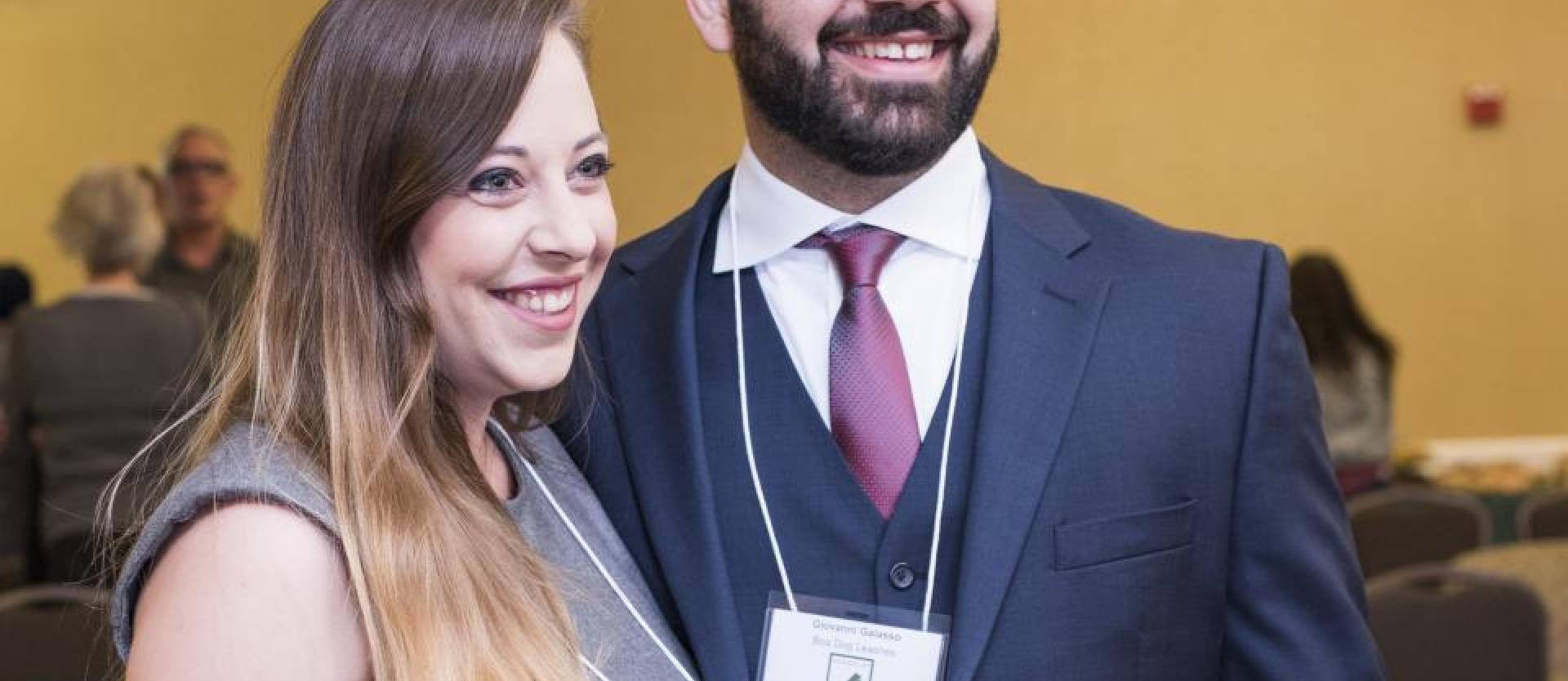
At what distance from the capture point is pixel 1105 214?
1985 millimetres

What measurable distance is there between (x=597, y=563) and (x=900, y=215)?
450 mm

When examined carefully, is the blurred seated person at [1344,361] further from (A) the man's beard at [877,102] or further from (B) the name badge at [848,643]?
(B) the name badge at [848,643]

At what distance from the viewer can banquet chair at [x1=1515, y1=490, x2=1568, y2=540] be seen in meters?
5.45

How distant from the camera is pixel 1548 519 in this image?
5.45m

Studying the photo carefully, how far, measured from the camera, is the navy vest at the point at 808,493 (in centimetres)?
183

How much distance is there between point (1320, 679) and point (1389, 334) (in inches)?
277

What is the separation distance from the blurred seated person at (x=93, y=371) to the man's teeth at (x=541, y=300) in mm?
2898

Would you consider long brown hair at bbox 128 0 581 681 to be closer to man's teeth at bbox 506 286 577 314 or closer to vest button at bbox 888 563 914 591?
man's teeth at bbox 506 286 577 314

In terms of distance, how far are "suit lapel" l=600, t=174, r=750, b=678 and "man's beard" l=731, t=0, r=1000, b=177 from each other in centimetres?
17

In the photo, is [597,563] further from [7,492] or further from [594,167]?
[7,492]

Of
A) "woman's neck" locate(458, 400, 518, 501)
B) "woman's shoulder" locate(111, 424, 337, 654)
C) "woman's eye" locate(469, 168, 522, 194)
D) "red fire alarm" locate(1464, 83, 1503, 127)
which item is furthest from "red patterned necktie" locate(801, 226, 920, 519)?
"red fire alarm" locate(1464, 83, 1503, 127)

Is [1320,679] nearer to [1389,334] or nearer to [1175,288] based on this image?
[1175,288]

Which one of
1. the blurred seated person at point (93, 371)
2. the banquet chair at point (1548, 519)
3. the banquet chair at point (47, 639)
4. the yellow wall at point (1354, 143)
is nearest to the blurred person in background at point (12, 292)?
the yellow wall at point (1354, 143)

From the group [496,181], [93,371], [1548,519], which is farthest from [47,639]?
[1548,519]
